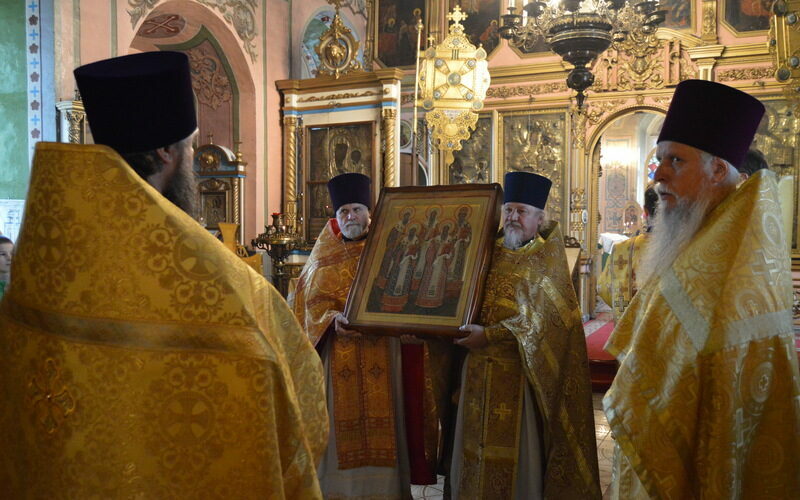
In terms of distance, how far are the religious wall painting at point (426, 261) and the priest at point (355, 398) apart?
1.02 feet

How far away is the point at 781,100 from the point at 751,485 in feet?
34.1

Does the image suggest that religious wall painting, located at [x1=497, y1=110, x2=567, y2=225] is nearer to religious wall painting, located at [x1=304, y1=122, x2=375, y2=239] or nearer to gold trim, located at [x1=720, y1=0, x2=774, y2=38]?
gold trim, located at [x1=720, y1=0, x2=774, y2=38]

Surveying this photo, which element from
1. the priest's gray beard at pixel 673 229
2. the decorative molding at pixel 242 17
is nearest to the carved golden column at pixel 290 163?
the decorative molding at pixel 242 17

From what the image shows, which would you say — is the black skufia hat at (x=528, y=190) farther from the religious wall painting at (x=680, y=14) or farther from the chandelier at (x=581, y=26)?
the religious wall painting at (x=680, y=14)

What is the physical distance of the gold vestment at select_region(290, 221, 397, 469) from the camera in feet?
12.1

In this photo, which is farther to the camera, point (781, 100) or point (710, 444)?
point (781, 100)

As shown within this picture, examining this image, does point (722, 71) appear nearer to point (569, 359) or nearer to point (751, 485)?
point (569, 359)

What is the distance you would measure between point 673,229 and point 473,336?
1.15 meters

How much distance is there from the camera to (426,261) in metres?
3.42

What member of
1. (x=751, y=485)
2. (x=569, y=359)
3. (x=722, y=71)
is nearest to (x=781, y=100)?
(x=722, y=71)

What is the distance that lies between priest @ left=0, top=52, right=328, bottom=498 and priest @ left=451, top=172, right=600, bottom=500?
2.03 m

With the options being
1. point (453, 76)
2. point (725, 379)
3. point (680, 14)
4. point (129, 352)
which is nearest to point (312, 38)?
point (453, 76)

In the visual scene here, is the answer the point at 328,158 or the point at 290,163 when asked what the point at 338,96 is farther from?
the point at 290,163

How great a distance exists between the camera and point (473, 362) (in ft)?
11.3
